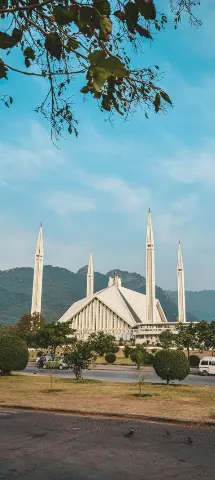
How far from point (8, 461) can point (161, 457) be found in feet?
6.83

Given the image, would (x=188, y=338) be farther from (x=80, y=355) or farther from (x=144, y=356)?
(x=80, y=355)

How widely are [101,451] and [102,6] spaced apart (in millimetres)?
5704

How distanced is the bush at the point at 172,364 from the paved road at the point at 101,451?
8.36 metres

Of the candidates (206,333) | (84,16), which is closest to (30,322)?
(206,333)

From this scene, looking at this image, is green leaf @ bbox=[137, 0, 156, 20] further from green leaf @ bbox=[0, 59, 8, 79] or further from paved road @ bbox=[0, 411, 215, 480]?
paved road @ bbox=[0, 411, 215, 480]

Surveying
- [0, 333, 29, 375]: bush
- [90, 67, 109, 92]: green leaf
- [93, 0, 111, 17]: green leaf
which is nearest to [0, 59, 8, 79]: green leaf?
[93, 0, 111, 17]: green leaf

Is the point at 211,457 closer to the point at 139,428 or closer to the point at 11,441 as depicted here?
the point at 139,428

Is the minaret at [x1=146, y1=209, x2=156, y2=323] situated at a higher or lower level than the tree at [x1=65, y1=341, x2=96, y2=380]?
higher

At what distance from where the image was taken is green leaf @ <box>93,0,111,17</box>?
116 inches

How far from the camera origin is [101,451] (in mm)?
6074

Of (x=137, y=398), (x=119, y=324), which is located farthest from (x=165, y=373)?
(x=119, y=324)

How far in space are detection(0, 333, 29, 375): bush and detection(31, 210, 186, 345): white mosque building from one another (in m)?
41.7

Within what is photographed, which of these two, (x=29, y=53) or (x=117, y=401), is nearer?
(x=29, y=53)

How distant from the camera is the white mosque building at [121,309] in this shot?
212ft
